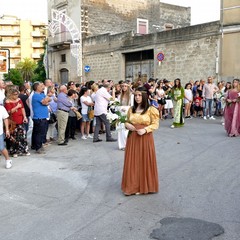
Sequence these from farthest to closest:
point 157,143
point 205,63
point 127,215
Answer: point 205,63 < point 157,143 < point 127,215

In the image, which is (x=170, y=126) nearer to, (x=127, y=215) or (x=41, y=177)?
(x=41, y=177)

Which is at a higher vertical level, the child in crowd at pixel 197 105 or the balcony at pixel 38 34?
the balcony at pixel 38 34

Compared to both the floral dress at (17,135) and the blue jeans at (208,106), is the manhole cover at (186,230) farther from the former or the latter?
the blue jeans at (208,106)

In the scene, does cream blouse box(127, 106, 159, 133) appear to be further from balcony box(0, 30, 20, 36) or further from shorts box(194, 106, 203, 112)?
balcony box(0, 30, 20, 36)

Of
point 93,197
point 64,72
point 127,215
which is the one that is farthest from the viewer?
point 64,72

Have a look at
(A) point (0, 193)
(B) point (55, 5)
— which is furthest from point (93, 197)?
(B) point (55, 5)

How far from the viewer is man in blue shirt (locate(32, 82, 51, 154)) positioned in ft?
30.5

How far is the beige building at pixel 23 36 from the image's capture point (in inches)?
3606

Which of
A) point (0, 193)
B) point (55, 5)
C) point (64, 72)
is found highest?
point (55, 5)

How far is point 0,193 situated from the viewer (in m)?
6.16

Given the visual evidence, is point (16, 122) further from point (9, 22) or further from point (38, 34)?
point (9, 22)

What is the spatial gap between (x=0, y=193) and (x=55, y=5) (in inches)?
1190

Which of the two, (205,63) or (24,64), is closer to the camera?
(205,63)

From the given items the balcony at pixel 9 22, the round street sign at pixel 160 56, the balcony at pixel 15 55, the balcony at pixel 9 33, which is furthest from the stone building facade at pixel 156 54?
the balcony at pixel 9 22
